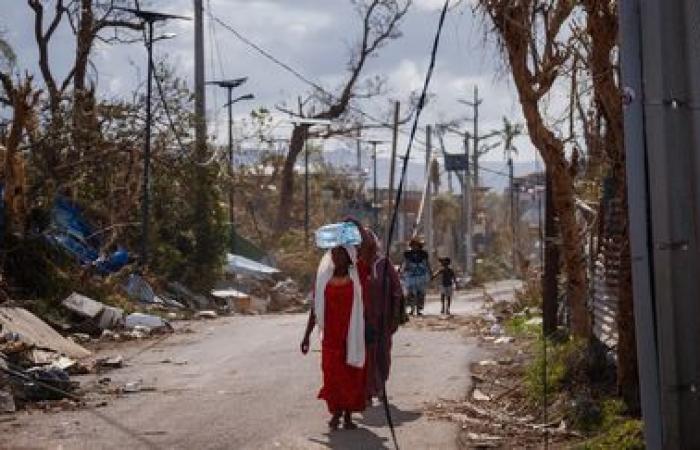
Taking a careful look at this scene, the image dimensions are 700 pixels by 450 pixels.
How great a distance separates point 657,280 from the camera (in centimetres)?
477

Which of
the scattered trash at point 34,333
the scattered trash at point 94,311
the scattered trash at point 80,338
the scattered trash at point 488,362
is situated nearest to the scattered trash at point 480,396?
the scattered trash at point 488,362

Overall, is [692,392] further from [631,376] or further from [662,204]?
[631,376]

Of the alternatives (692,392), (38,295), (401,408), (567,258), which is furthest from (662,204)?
(38,295)

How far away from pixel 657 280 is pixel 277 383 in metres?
7.32

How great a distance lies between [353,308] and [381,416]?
118 cm

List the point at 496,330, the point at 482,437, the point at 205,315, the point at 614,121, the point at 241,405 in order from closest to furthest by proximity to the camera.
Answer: the point at 614,121 → the point at 482,437 → the point at 241,405 → the point at 496,330 → the point at 205,315

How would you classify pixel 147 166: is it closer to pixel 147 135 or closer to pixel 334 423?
pixel 147 135

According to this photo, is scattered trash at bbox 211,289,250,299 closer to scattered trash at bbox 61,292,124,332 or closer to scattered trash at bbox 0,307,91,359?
scattered trash at bbox 61,292,124,332

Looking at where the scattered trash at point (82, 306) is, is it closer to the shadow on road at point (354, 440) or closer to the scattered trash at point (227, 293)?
the shadow on road at point (354, 440)

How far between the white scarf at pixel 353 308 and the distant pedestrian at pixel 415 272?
13675 mm

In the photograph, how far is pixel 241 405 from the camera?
1009 centimetres

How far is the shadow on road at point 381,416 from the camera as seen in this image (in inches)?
367

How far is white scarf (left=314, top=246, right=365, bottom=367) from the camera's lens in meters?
9.00

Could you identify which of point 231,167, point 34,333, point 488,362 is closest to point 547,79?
point 488,362
